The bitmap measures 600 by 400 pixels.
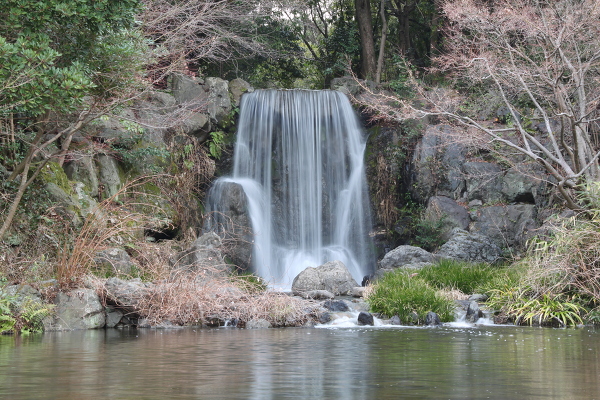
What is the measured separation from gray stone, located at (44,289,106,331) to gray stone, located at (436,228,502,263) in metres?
8.53

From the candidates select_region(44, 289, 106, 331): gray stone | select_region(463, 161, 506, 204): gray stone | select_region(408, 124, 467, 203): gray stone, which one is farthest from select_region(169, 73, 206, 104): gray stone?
select_region(44, 289, 106, 331): gray stone

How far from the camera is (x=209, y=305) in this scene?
997 cm

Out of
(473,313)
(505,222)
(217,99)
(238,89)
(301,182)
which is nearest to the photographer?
(473,313)

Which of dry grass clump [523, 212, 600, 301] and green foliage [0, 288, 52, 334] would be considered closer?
green foliage [0, 288, 52, 334]

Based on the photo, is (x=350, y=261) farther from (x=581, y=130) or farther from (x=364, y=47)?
(x=364, y=47)

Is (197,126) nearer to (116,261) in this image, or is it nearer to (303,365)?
(116,261)

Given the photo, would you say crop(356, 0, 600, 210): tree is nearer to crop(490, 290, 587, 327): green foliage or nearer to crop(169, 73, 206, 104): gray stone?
crop(490, 290, 587, 327): green foliage

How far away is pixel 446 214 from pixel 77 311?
1129 cm

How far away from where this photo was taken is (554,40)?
13.2m

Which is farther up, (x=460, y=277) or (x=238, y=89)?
(x=238, y=89)

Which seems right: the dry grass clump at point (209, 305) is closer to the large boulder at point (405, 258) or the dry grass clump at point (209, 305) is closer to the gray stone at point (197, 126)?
the large boulder at point (405, 258)

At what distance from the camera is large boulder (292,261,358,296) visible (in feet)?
45.8

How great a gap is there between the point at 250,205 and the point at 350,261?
10.6 feet

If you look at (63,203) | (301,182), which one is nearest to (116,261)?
(63,203)
